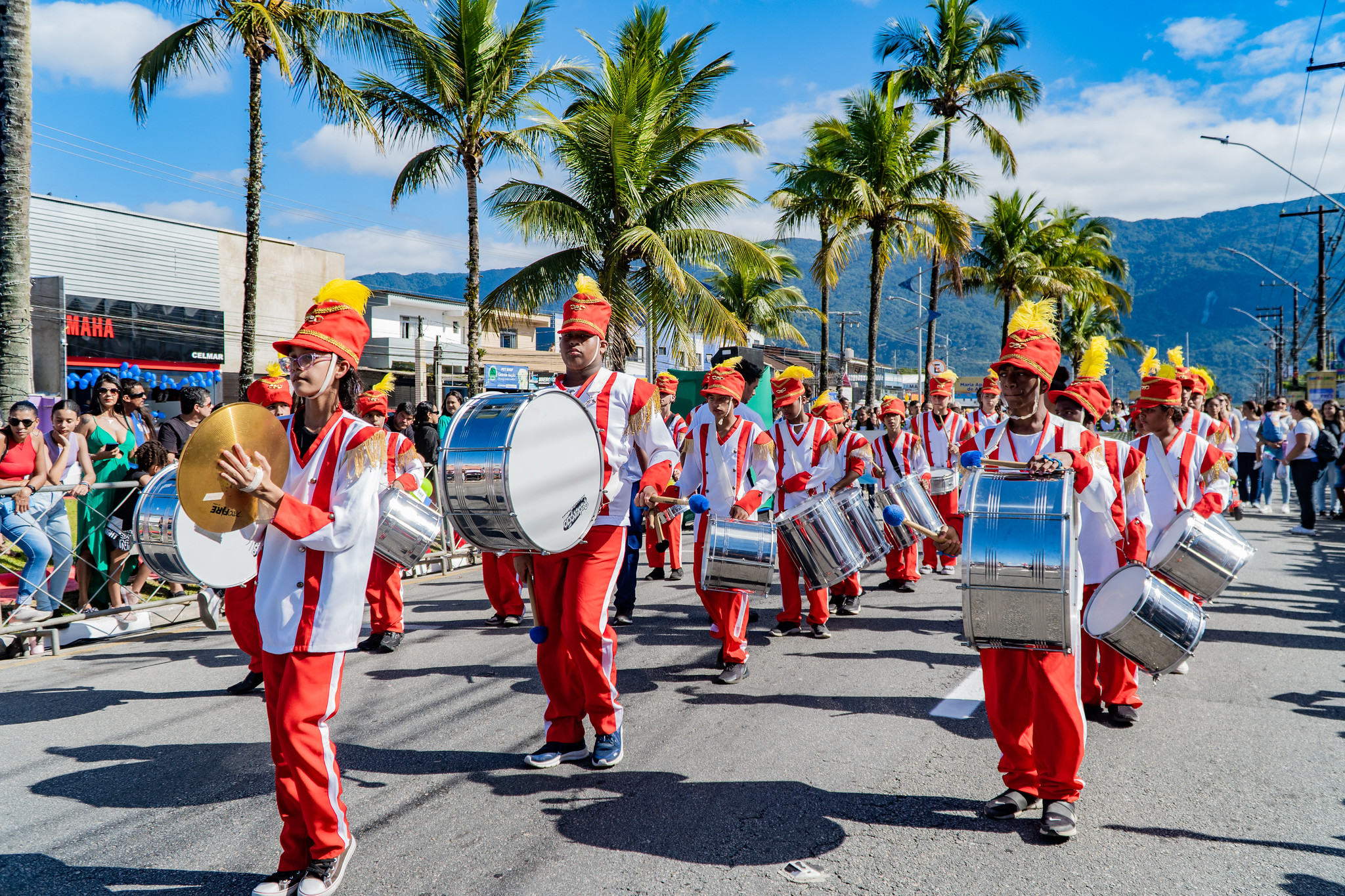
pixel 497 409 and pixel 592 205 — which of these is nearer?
pixel 497 409

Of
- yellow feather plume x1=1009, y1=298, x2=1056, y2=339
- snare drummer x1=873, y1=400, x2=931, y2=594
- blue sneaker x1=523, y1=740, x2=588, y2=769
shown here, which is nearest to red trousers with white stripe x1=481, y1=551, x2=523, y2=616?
blue sneaker x1=523, y1=740, x2=588, y2=769

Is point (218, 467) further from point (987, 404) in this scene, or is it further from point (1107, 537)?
point (987, 404)

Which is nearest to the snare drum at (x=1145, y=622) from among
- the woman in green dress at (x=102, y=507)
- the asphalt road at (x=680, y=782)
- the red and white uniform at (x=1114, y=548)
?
the red and white uniform at (x=1114, y=548)

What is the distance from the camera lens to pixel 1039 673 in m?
3.64

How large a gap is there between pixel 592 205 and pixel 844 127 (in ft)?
25.7

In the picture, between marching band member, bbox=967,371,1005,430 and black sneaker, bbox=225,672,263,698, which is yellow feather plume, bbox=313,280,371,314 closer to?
black sneaker, bbox=225,672,263,698

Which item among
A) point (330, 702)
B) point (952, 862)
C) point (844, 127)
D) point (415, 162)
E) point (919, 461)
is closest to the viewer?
point (330, 702)

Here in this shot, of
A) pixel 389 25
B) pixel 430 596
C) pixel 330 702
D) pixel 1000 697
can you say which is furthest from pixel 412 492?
pixel 389 25

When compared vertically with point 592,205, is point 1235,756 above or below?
below

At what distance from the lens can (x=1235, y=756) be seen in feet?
15.2

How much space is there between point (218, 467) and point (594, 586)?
1934mm

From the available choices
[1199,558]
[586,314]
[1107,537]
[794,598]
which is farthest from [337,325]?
[1199,558]

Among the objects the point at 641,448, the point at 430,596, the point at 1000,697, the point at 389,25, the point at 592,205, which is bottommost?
the point at 430,596

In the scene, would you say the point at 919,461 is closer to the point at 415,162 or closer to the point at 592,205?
the point at 592,205
